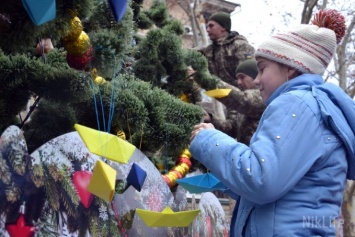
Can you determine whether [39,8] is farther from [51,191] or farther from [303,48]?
[303,48]

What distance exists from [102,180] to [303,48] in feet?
3.10

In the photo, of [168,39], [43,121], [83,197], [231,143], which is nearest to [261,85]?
[231,143]

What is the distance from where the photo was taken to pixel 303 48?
2318mm

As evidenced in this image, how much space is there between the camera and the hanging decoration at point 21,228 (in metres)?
2.13

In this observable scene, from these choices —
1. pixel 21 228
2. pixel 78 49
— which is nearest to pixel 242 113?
pixel 78 49

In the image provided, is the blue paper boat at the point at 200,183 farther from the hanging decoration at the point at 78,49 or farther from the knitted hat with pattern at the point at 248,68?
the knitted hat with pattern at the point at 248,68

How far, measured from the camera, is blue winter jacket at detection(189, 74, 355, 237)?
202 cm

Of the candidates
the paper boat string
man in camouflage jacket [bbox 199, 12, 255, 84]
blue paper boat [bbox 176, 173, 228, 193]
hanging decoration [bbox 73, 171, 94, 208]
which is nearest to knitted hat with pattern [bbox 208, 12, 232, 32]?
man in camouflage jacket [bbox 199, 12, 255, 84]

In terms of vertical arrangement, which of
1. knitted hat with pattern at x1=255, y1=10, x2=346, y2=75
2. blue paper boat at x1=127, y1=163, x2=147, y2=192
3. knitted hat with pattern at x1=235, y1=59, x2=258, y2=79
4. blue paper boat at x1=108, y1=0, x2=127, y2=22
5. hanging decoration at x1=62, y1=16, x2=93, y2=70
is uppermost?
blue paper boat at x1=108, y1=0, x2=127, y2=22

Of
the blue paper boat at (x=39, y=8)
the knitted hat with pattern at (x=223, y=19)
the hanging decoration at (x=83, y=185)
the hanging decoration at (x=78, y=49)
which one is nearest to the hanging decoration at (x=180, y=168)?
the hanging decoration at (x=78, y=49)

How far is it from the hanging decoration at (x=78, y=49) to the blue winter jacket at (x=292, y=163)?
3.13 feet

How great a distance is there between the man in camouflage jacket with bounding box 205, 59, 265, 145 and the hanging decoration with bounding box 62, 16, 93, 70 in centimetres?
177

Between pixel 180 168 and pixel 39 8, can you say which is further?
pixel 180 168

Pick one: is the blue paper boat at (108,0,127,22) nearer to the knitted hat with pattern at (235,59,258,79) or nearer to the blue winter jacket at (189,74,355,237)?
the blue winter jacket at (189,74,355,237)
